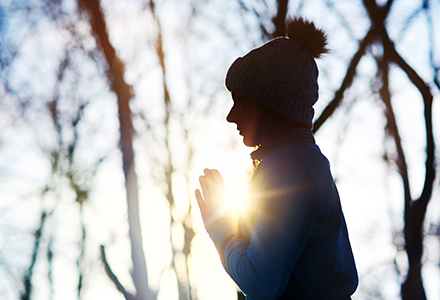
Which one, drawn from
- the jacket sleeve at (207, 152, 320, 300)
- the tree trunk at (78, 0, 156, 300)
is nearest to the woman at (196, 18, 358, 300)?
the jacket sleeve at (207, 152, 320, 300)

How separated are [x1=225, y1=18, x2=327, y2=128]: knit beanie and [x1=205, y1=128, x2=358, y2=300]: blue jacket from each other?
12 cm

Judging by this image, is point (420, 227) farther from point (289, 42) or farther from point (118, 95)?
point (118, 95)

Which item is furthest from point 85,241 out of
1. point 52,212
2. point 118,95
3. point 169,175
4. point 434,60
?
point 434,60

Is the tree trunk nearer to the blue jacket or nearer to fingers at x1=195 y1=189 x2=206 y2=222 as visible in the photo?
fingers at x1=195 y1=189 x2=206 y2=222

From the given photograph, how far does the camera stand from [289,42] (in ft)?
4.70

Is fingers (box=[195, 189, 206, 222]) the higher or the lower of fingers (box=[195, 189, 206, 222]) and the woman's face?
the lower

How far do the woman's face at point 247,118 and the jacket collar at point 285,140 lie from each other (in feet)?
0.12

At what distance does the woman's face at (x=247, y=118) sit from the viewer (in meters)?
1.36

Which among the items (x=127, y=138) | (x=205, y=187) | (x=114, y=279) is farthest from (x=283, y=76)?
(x=114, y=279)

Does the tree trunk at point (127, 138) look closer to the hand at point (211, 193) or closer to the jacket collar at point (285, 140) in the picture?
the hand at point (211, 193)

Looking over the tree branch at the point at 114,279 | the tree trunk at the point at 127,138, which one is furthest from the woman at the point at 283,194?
the tree branch at the point at 114,279

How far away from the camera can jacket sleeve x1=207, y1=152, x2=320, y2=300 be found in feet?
3.43

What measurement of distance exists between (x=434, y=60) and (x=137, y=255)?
402 cm

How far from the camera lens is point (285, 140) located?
4.28ft
